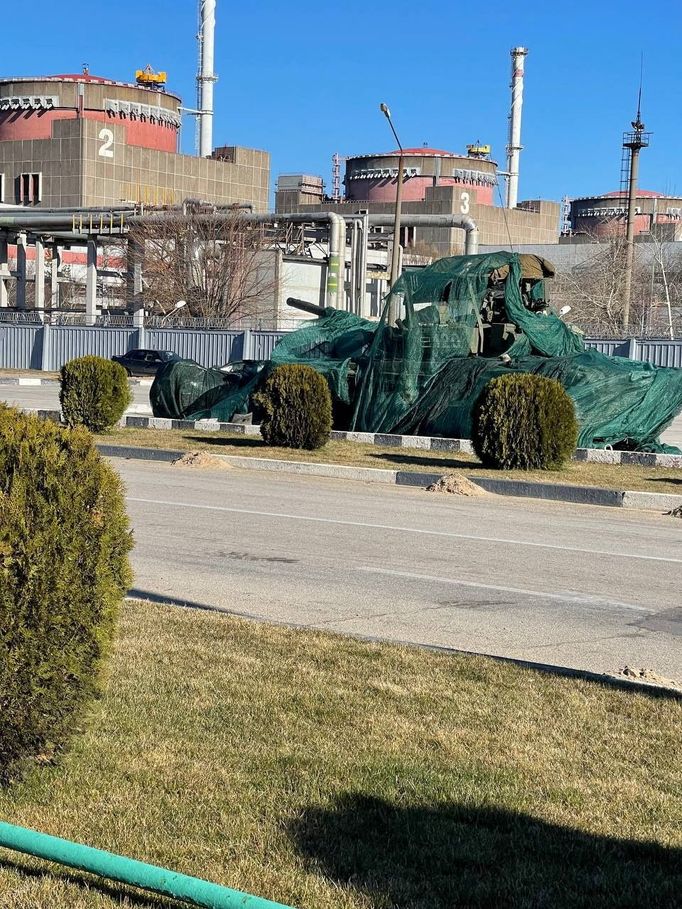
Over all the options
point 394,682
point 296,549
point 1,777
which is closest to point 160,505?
point 296,549

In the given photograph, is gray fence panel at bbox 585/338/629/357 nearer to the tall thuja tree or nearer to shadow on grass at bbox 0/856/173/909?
the tall thuja tree

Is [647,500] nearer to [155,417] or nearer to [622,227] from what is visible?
[155,417]

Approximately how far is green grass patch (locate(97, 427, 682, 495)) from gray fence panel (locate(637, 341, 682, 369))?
19842 millimetres

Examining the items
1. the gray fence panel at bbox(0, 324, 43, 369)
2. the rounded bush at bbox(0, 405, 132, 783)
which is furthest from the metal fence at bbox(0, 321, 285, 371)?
the rounded bush at bbox(0, 405, 132, 783)

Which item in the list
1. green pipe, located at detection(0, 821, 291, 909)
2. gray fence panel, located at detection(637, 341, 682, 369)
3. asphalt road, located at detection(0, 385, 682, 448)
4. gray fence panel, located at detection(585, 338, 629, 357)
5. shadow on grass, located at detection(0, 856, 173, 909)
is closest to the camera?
green pipe, located at detection(0, 821, 291, 909)

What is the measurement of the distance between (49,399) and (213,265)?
28114 millimetres

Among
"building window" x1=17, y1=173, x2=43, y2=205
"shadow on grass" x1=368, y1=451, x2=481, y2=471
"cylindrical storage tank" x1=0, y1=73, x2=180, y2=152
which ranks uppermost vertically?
"cylindrical storage tank" x1=0, y1=73, x2=180, y2=152

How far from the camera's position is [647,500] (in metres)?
14.9

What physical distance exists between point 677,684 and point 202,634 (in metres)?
2.68

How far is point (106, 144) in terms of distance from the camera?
79.6m

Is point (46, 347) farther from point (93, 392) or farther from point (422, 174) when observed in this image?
point (422, 174)

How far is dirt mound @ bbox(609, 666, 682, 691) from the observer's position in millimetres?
6460

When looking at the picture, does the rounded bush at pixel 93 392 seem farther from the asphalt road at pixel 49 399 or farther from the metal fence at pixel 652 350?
the metal fence at pixel 652 350

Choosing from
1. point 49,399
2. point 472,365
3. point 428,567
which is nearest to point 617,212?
point 49,399
